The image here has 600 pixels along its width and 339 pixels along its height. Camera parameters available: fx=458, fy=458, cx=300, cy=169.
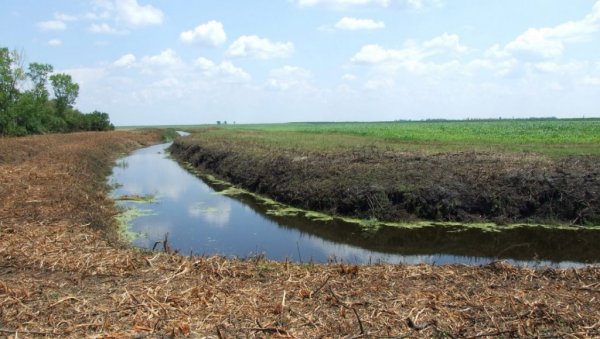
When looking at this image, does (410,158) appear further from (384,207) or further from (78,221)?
(78,221)

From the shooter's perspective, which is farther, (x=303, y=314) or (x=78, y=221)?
(x=78, y=221)

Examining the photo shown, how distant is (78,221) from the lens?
477 inches

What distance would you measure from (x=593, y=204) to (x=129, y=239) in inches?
574

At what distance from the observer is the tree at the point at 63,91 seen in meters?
71.0

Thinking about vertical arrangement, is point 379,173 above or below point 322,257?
above

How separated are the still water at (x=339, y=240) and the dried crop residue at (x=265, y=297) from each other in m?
2.74

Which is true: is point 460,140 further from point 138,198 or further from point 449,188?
point 138,198

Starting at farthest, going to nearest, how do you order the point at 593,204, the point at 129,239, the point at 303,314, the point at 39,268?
the point at 593,204 → the point at 129,239 → the point at 39,268 → the point at 303,314

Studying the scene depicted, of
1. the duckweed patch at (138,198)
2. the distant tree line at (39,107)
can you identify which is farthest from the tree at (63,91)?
the duckweed patch at (138,198)

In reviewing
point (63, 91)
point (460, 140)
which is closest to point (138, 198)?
point (460, 140)

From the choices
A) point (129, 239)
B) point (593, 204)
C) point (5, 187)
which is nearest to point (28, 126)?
point (5, 187)

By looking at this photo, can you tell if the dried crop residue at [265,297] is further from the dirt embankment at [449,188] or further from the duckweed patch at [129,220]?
the dirt embankment at [449,188]

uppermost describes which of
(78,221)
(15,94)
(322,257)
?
(15,94)

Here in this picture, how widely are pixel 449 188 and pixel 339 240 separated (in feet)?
15.7
